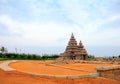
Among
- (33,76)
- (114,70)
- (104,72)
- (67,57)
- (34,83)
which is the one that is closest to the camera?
(34,83)

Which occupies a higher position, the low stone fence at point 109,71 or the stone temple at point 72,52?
the stone temple at point 72,52

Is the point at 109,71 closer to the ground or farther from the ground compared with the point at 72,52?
closer to the ground

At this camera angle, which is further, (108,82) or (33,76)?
(33,76)

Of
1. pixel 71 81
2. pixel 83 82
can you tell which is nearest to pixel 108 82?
pixel 83 82

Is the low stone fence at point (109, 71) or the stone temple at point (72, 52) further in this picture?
the stone temple at point (72, 52)

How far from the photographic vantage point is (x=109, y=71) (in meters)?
15.9

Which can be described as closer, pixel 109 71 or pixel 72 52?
pixel 109 71

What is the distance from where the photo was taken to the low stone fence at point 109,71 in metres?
15.3

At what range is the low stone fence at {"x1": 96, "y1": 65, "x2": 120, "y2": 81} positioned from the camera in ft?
50.2

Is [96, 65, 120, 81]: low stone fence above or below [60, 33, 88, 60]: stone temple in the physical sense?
below

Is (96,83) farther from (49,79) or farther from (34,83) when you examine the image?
(34,83)

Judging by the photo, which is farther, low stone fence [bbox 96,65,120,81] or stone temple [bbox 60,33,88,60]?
stone temple [bbox 60,33,88,60]

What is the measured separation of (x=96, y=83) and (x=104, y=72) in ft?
8.68

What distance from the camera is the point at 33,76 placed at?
14.5 meters
